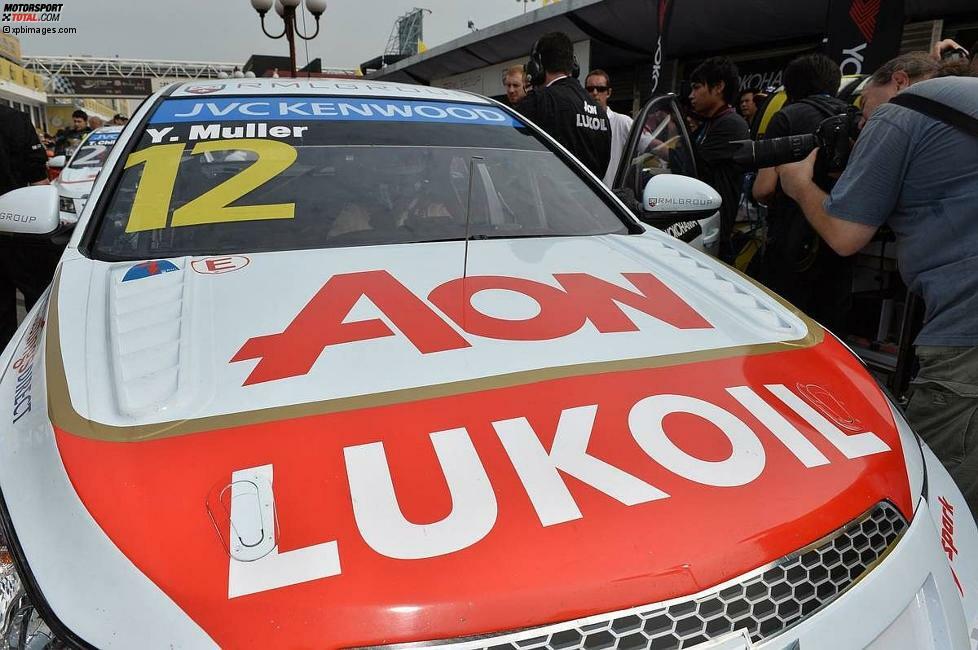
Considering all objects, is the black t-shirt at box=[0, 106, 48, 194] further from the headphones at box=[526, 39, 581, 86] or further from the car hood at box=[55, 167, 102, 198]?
the headphones at box=[526, 39, 581, 86]

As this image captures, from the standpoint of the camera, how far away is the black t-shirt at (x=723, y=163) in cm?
370

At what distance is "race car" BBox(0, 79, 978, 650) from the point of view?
82 cm

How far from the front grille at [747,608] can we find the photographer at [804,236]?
2196 millimetres

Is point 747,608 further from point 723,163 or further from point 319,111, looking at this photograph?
point 723,163

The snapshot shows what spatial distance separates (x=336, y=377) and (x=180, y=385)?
26 centimetres

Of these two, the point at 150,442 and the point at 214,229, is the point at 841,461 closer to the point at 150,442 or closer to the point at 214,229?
the point at 150,442

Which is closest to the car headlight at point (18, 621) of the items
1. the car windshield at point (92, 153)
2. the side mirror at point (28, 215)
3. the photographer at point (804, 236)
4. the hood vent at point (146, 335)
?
the hood vent at point (146, 335)

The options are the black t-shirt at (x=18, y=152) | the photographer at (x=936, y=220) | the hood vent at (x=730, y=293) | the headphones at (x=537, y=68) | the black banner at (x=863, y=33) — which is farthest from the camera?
the black banner at (x=863, y=33)

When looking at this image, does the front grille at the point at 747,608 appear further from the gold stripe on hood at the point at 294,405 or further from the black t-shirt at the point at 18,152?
the black t-shirt at the point at 18,152

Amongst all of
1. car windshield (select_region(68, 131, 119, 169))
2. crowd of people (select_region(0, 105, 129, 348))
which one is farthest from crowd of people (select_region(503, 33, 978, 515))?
car windshield (select_region(68, 131, 119, 169))

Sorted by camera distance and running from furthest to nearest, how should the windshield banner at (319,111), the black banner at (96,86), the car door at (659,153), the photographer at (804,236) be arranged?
1. the black banner at (96,86)
2. the car door at (659,153)
3. the photographer at (804,236)
4. the windshield banner at (319,111)

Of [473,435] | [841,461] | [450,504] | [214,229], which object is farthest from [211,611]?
[214,229]

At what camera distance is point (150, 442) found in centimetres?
100

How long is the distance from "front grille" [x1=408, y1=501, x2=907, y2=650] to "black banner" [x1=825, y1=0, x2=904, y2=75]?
6163 millimetres
